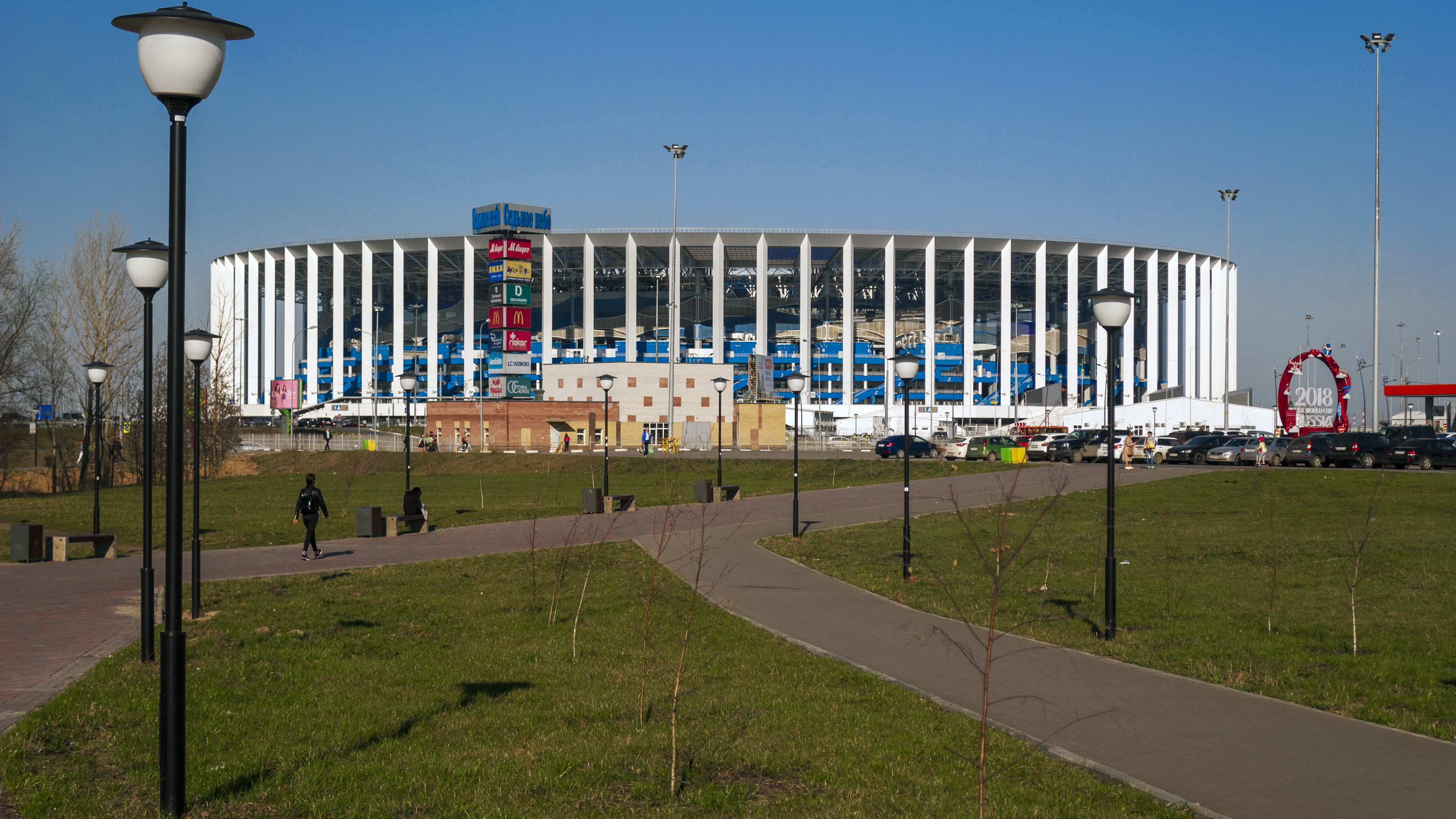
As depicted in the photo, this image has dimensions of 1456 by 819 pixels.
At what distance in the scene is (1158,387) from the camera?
12650cm

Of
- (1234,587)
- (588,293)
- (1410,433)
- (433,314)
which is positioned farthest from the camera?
(433,314)

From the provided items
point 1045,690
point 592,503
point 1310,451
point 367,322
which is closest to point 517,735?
point 1045,690

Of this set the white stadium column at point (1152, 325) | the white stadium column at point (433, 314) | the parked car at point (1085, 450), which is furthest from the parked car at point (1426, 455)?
the white stadium column at point (433, 314)

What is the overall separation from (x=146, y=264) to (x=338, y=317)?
11276cm

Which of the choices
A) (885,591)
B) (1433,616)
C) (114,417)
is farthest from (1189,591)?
(114,417)

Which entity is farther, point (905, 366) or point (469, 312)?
point (469, 312)

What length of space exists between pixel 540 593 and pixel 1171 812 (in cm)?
966

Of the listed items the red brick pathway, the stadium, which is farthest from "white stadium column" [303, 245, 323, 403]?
the red brick pathway

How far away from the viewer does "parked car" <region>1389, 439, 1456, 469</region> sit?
1703 inches

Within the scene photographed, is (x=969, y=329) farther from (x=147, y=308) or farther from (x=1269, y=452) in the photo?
(x=147, y=308)

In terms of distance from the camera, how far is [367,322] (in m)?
123

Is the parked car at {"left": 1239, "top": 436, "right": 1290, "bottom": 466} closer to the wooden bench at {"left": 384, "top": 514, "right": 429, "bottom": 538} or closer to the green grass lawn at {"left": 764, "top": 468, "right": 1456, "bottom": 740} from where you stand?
the green grass lawn at {"left": 764, "top": 468, "right": 1456, "bottom": 740}

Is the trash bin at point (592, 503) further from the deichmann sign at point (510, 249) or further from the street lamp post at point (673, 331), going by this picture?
the deichmann sign at point (510, 249)

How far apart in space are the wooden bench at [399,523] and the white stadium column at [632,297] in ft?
273
